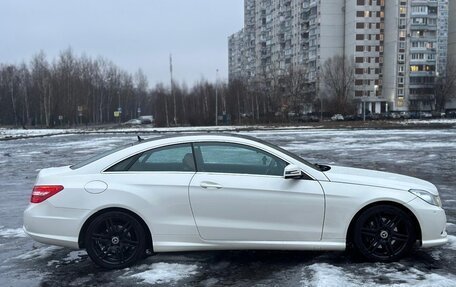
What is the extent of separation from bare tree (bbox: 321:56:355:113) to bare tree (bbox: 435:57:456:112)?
1817cm

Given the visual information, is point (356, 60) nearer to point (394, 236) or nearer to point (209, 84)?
point (209, 84)

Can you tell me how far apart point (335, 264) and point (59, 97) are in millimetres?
73729

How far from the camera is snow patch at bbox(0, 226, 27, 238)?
6.51 meters

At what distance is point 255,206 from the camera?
4836mm

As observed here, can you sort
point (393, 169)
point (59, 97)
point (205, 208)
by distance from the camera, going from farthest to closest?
point (59, 97) → point (393, 169) → point (205, 208)

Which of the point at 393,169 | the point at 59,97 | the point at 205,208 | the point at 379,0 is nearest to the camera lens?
the point at 205,208

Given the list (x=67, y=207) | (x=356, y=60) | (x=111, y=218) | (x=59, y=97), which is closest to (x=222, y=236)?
(x=111, y=218)

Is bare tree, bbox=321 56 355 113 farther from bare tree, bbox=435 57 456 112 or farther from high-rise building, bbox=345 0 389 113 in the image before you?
bare tree, bbox=435 57 456 112

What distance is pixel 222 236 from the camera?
193 inches

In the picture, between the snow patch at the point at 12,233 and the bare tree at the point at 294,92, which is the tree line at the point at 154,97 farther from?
the snow patch at the point at 12,233

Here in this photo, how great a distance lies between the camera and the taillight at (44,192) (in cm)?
492

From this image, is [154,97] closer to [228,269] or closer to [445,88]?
[445,88]

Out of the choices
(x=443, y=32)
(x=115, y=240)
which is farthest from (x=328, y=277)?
(x=443, y=32)

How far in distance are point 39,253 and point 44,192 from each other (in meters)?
1.21
